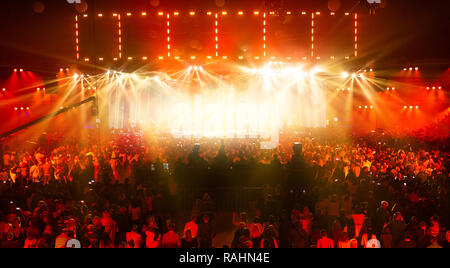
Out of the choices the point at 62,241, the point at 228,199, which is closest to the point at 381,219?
the point at 228,199

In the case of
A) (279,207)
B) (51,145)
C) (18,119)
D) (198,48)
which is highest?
(198,48)

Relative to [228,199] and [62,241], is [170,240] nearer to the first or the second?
[62,241]

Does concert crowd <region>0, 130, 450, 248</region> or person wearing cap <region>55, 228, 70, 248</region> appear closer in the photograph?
person wearing cap <region>55, 228, 70, 248</region>

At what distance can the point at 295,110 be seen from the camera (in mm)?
25094

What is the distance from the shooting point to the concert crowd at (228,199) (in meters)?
5.75

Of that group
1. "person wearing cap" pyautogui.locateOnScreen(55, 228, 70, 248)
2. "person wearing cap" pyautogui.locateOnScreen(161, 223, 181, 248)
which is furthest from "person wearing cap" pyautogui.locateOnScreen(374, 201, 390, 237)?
"person wearing cap" pyautogui.locateOnScreen(55, 228, 70, 248)

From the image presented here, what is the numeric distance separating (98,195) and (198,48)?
7.86 metres

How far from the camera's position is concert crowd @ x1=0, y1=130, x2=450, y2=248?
575 centimetres

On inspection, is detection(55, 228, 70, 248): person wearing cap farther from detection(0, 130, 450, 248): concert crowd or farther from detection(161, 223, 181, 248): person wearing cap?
detection(161, 223, 181, 248): person wearing cap
